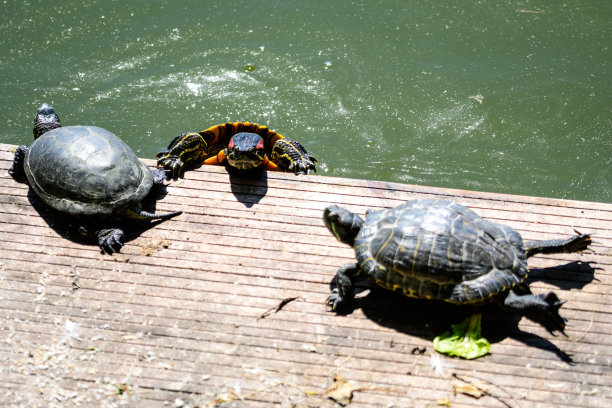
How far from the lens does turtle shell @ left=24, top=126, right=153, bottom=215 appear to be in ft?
14.6

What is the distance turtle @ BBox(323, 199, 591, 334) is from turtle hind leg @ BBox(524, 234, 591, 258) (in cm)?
17

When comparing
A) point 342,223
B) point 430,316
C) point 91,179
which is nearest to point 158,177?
point 91,179

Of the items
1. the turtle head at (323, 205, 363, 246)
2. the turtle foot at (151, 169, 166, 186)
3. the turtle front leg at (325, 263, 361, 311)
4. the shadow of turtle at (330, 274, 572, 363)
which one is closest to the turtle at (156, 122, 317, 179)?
the turtle foot at (151, 169, 166, 186)

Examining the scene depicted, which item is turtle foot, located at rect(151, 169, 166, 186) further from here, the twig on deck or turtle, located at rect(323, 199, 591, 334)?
turtle, located at rect(323, 199, 591, 334)

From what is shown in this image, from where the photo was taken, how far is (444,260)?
3.63 metres

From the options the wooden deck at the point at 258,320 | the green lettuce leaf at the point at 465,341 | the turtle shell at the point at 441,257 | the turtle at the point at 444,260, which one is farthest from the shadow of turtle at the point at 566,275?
the green lettuce leaf at the point at 465,341

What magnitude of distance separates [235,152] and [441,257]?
2.16 meters

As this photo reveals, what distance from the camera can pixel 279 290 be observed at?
4164 mm

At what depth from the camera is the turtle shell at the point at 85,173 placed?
4.45 m

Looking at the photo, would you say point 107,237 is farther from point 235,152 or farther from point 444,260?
point 444,260

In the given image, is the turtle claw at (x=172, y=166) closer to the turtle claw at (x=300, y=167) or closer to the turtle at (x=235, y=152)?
the turtle at (x=235, y=152)

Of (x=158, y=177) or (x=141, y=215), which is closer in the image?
(x=141, y=215)

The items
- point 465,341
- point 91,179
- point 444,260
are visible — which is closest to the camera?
point 444,260

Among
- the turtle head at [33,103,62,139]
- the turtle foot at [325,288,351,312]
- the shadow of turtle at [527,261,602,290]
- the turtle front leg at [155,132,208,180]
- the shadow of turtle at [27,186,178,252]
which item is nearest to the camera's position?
the turtle foot at [325,288,351,312]
